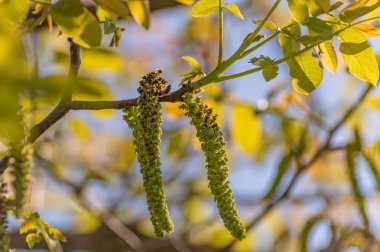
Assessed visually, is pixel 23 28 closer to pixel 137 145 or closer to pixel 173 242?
pixel 137 145

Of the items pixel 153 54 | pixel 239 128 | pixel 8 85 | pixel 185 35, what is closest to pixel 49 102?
pixel 8 85

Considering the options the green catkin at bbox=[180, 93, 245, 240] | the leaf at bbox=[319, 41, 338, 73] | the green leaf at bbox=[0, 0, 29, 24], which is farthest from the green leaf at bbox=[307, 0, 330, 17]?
the green leaf at bbox=[0, 0, 29, 24]

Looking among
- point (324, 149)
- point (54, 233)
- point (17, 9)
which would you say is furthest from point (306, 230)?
point (17, 9)

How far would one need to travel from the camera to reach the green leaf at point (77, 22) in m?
1.33

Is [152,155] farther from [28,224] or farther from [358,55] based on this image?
[358,55]

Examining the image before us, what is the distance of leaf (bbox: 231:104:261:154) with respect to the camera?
3.03 m

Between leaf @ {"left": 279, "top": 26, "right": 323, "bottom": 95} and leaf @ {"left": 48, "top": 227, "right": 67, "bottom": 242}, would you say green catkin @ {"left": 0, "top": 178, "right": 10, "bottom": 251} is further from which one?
leaf @ {"left": 279, "top": 26, "right": 323, "bottom": 95}

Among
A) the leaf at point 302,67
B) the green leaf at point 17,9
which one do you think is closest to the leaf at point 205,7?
the leaf at point 302,67

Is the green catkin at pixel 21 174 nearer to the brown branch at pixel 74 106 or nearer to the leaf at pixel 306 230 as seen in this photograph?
the brown branch at pixel 74 106

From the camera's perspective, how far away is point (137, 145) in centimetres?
143

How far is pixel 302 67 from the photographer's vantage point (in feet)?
5.28

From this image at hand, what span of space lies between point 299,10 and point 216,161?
0.38 metres

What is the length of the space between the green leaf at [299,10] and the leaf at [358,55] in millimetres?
128

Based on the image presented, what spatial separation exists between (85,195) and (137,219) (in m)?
1.30
